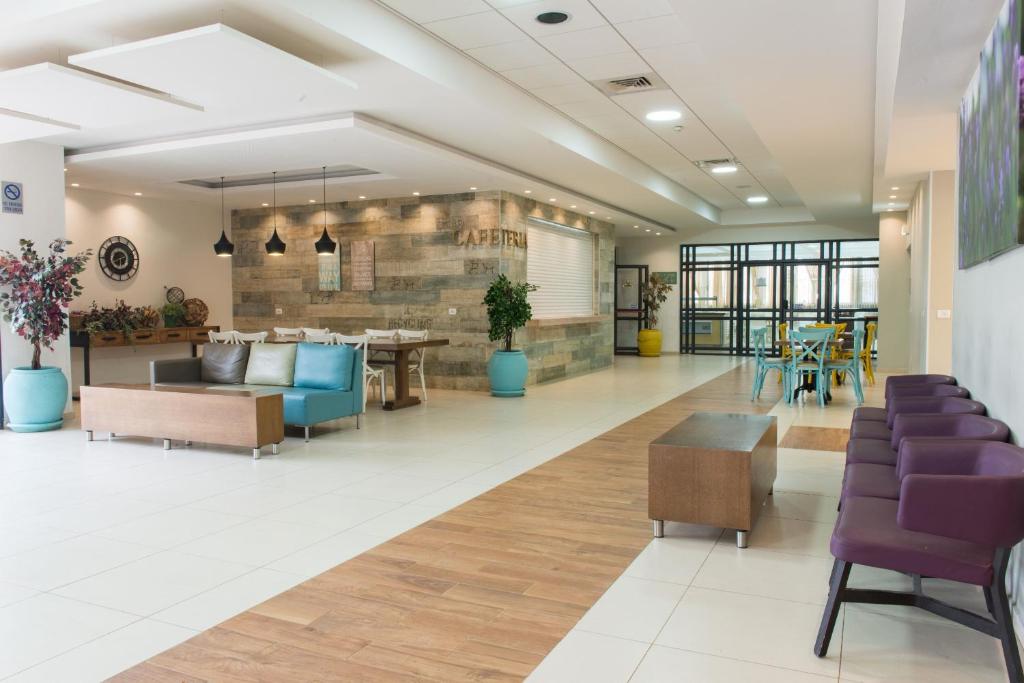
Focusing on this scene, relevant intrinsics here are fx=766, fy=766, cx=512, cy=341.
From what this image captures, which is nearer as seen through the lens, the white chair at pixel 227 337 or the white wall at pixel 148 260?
the white chair at pixel 227 337

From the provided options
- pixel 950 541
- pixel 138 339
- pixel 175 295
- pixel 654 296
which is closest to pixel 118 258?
pixel 175 295

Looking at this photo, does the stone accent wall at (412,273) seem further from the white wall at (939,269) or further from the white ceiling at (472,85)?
the white wall at (939,269)

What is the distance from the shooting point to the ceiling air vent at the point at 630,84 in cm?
685

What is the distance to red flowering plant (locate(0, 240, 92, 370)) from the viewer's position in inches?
292

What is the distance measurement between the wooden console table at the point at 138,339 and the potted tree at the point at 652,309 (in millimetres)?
9511

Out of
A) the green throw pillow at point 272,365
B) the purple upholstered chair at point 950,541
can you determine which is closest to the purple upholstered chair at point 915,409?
the purple upholstered chair at point 950,541

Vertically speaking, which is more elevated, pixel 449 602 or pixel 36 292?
pixel 36 292

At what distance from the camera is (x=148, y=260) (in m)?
11.3

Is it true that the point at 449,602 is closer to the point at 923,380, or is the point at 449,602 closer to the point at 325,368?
the point at 923,380

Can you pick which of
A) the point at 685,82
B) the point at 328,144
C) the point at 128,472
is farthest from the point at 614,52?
the point at 128,472

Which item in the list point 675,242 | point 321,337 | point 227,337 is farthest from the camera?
point 675,242

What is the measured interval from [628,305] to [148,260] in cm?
1101

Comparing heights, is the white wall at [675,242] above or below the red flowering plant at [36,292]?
above

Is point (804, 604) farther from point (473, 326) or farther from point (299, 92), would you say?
point (473, 326)
